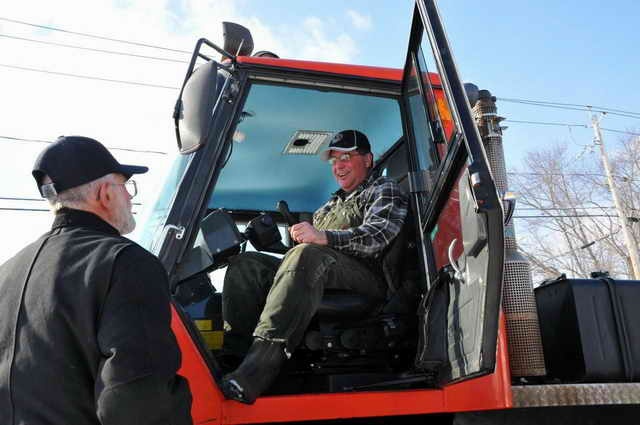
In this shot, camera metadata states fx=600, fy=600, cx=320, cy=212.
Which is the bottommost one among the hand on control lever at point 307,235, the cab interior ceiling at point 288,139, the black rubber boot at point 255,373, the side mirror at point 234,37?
the black rubber boot at point 255,373

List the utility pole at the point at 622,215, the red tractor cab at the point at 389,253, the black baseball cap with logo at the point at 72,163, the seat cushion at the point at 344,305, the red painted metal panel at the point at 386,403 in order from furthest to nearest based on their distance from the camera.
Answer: the utility pole at the point at 622,215, the seat cushion at the point at 344,305, the red painted metal panel at the point at 386,403, the red tractor cab at the point at 389,253, the black baseball cap with logo at the point at 72,163

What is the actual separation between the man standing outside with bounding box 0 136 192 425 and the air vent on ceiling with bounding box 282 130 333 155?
6.60ft

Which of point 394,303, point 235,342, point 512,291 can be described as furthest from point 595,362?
point 235,342

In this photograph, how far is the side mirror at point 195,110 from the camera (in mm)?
2219

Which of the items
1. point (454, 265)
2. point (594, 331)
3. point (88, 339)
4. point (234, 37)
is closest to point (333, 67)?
point (234, 37)

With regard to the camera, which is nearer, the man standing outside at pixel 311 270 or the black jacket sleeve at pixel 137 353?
the black jacket sleeve at pixel 137 353

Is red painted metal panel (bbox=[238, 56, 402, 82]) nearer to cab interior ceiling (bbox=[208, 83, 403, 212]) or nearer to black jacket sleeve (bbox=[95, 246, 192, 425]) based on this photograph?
cab interior ceiling (bbox=[208, 83, 403, 212])

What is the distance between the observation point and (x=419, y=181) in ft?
9.25

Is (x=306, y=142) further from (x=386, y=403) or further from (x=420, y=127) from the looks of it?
(x=386, y=403)

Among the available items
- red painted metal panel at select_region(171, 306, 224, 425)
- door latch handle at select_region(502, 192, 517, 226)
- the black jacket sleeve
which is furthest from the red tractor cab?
the black jacket sleeve

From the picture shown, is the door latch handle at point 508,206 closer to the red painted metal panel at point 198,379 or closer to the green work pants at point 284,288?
the green work pants at point 284,288

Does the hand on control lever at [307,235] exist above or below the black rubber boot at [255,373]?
above

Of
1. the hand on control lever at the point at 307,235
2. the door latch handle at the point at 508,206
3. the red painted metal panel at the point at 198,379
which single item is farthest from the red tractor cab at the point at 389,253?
the hand on control lever at the point at 307,235

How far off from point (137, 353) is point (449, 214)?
145 cm
